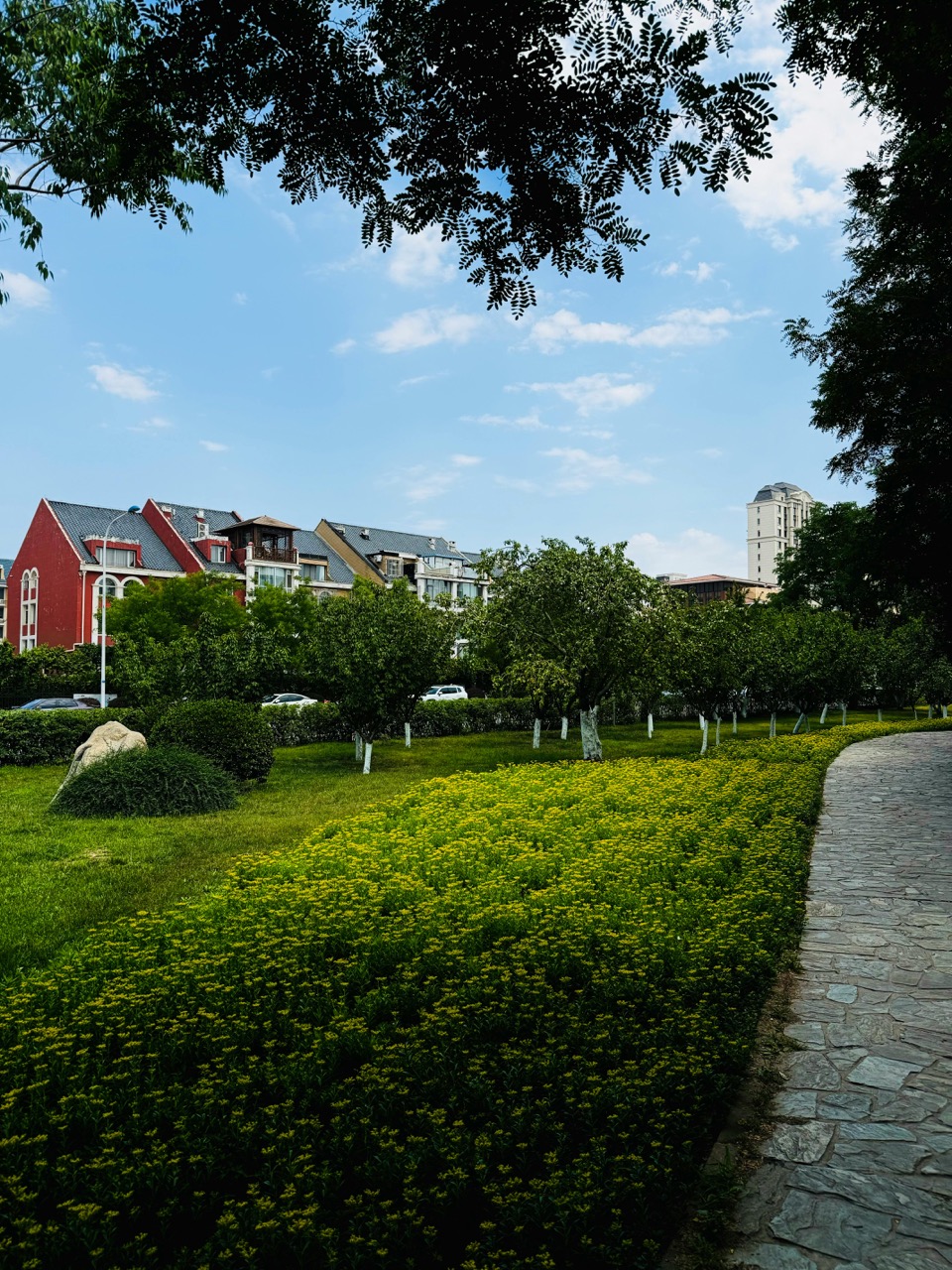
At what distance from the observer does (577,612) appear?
2162cm

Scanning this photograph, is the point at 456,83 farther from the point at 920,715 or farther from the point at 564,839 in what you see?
the point at 920,715

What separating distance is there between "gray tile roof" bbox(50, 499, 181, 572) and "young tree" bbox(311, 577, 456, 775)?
35998 millimetres

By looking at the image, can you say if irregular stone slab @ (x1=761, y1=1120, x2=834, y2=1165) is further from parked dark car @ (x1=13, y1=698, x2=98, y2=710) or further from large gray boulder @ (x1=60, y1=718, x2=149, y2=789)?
parked dark car @ (x1=13, y1=698, x2=98, y2=710)

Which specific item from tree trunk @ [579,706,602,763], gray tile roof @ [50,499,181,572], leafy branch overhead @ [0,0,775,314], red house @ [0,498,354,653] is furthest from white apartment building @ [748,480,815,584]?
leafy branch overhead @ [0,0,775,314]

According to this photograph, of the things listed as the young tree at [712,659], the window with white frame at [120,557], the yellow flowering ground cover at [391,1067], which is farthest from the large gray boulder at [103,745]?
the window with white frame at [120,557]

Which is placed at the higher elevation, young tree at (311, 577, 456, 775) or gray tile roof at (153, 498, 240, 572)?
gray tile roof at (153, 498, 240, 572)

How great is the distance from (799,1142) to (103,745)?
1527cm

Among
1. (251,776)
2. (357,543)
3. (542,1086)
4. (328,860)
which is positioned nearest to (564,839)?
(328,860)

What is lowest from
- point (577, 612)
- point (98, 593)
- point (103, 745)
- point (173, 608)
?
point (103, 745)

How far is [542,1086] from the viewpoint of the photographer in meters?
4.18

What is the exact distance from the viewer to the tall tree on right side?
8.45 metres

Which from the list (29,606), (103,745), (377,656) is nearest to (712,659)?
(377,656)

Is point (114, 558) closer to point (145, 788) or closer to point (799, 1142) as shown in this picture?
point (145, 788)

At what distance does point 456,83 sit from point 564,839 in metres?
8.38
